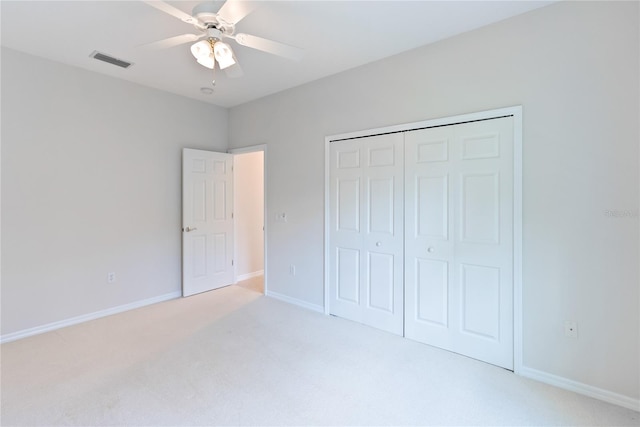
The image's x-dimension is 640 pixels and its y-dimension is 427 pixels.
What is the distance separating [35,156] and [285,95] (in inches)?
106

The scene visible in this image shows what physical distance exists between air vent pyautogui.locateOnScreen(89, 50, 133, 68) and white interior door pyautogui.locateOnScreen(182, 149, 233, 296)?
3.86ft

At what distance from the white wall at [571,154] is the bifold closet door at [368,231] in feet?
1.96

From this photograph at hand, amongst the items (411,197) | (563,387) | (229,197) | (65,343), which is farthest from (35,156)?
(563,387)

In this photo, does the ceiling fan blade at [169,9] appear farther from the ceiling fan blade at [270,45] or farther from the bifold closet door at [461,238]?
the bifold closet door at [461,238]

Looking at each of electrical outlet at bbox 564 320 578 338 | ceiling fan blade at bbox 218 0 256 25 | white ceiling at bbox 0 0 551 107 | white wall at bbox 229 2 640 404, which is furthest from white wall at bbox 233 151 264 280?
electrical outlet at bbox 564 320 578 338

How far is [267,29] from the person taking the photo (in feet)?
8.17

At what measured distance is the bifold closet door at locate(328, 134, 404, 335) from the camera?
2.99m

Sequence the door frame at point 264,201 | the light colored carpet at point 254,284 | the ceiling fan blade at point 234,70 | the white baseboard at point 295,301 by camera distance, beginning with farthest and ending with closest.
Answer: the light colored carpet at point 254,284, the door frame at point 264,201, the white baseboard at point 295,301, the ceiling fan blade at point 234,70

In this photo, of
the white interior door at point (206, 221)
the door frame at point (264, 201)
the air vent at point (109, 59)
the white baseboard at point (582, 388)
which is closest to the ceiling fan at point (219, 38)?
the air vent at point (109, 59)

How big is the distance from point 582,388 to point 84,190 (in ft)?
15.6

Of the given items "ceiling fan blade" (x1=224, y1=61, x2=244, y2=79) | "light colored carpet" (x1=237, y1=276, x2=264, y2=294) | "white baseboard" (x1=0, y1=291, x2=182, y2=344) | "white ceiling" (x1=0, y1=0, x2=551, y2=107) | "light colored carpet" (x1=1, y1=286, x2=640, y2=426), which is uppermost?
"white ceiling" (x1=0, y1=0, x2=551, y2=107)

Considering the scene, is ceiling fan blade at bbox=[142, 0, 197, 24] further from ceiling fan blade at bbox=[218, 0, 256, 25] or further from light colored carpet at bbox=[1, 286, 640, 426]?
light colored carpet at bbox=[1, 286, 640, 426]

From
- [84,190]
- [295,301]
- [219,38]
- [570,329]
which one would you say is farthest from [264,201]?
[570,329]

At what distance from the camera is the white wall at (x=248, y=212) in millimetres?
4898
